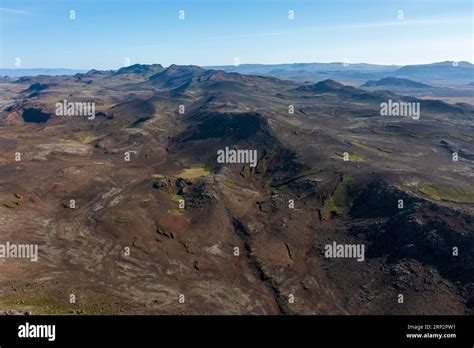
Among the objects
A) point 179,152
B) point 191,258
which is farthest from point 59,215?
point 179,152

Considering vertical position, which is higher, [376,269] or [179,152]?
[179,152]

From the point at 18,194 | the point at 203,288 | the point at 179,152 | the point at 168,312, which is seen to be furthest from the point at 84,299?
the point at 179,152

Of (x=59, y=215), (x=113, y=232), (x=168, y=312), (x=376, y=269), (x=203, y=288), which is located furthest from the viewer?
(x=59, y=215)

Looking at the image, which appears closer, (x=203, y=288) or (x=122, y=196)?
(x=203, y=288)
